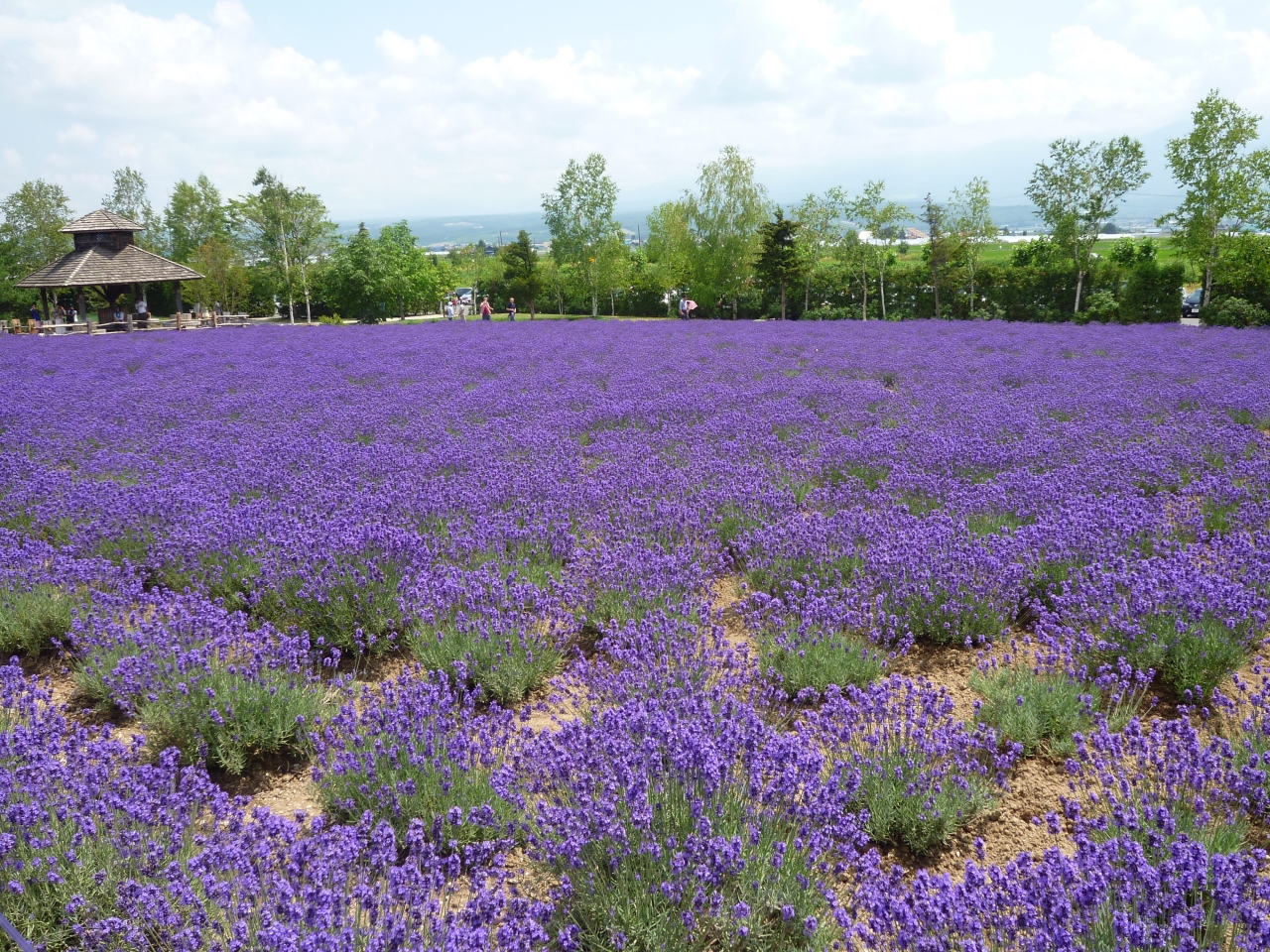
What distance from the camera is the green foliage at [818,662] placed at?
3.42 meters

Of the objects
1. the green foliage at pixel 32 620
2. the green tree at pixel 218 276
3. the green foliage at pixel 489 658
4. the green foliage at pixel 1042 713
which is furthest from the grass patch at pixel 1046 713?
the green tree at pixel 218 276

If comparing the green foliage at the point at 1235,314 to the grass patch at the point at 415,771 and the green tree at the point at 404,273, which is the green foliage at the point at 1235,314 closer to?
the grass patch at the point at 415,771

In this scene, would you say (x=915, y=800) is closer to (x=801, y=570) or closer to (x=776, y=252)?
(x=801, y=570)

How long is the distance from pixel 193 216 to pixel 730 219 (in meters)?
31.9

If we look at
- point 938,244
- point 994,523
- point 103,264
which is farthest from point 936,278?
point 103,264

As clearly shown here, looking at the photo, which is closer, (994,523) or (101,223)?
(994,523)

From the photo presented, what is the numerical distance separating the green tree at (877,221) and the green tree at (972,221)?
2.08m

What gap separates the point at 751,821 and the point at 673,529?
280 cm

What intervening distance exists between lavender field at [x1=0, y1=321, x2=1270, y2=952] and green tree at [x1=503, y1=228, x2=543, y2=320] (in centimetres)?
3799

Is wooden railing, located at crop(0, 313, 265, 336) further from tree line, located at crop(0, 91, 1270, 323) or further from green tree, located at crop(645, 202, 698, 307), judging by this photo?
green tree, located at crop(645, 202, 698, 307)

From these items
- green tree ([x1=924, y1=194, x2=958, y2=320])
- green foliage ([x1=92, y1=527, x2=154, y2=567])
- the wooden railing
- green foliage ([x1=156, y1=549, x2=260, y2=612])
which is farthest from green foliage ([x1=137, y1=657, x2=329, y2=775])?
green tree ([x1=924, y1=194, x2=958, y2=320])

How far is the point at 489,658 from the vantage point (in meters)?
3.58

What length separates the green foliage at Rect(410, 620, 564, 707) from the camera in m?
3.49

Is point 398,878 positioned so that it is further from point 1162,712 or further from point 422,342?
point 422,342
